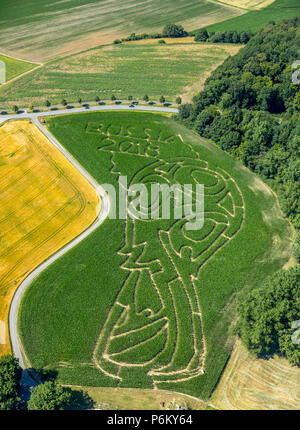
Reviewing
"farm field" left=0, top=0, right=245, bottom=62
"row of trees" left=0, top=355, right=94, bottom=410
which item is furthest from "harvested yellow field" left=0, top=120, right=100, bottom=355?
"farm field" left=0, top=0, right=245, bottom=62

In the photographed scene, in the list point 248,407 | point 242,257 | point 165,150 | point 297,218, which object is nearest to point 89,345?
point 248,407

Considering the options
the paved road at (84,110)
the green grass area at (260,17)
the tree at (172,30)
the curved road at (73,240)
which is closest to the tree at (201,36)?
the tree at (172,30)

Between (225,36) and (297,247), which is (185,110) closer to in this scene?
(297,247)

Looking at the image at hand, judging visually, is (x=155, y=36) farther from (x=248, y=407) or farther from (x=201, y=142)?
(x=248, y=407)

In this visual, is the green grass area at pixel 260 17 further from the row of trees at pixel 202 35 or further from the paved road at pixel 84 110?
the paved road at pixel 84 110

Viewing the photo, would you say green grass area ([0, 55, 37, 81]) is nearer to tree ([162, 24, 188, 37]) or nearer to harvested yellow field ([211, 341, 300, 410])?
tree ([162, 24, 188, 37])
